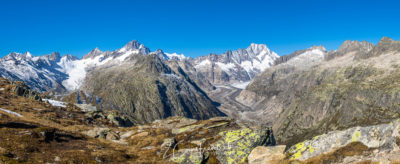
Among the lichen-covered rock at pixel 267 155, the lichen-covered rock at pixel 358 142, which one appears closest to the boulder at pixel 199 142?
the lichen-covered rock at pixel 267 155

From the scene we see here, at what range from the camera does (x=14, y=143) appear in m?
25.6

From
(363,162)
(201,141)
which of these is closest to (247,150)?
(201,141)

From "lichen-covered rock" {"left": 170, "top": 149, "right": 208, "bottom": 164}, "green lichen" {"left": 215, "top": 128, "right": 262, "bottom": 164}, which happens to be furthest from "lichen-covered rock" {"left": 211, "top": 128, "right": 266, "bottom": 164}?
"lichen-covered rock" {"left": 170, "top": 149, "right": 208, "bottom": 164}

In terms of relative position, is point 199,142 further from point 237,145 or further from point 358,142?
point 358,142

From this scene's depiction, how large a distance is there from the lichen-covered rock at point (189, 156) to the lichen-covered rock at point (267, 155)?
5999 mm

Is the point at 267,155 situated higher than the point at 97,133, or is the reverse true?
the point at 97,133

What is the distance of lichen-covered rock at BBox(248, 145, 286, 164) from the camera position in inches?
978

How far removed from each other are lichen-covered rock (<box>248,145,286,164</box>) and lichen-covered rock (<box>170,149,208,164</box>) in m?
6.00

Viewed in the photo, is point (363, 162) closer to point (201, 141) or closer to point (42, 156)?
point (201, 141)

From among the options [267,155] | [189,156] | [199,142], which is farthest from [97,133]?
[267,155]

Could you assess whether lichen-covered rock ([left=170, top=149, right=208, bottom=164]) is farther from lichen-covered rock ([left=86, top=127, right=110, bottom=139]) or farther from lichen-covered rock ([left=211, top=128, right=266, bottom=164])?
lichen-covered rock ([left=86, top=127, right=110, bottom=139])

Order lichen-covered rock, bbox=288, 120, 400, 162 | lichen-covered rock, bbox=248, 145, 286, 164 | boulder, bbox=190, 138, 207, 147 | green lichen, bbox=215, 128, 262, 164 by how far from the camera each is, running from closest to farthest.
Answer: lichen-covered rock, bbox=288, 120, 400, 162
lichen-covered rock, bbox=248, 145, 286, 164
green lichen, bbox=215, 128, 262, 164
boulder, bbox=190, 138, 207, 147

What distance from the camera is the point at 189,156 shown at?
95.2 ft

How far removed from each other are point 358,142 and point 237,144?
13.6 m
